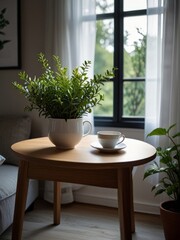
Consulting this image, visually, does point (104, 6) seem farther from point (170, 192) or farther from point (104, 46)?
point (170, 192)

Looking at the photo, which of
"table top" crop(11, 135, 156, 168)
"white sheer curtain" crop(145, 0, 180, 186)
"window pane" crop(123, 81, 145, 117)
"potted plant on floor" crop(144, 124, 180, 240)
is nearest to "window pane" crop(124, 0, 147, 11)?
"white sheer curtain" crop(145, 0, 180, 186)

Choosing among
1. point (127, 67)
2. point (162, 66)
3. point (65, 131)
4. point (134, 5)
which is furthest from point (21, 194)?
point (134, 5)

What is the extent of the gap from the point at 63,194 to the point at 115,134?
1.12 m

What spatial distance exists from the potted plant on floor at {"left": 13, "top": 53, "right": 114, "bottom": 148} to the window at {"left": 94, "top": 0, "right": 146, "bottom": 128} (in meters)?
0.97

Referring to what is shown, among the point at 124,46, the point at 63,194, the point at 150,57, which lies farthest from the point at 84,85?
the point at 63,194

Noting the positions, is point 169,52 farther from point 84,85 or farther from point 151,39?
point 84,85

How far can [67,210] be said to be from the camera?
7.21ft

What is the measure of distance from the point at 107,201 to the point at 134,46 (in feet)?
4.62

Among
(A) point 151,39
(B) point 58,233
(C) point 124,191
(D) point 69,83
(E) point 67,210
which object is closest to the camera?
(C) point 124,191

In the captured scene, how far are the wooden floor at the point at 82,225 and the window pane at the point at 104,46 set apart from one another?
4.13 ft

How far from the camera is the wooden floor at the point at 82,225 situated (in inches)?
70.8

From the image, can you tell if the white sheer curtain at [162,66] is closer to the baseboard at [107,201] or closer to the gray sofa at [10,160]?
the baseboard at [107,201]

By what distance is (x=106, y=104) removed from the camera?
7.82ft

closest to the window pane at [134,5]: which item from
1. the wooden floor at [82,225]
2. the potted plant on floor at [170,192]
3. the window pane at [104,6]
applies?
the window pane at [104,6]
